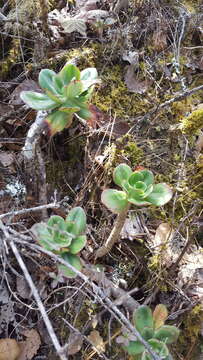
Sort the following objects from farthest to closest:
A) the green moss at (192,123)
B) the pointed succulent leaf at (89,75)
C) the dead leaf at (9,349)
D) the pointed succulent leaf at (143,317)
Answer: the green moss at (192,123)
the pointed succulent leaf at (89,75)
the dead leaf at (9,349)
the pointed succulent leaf at (143,317)

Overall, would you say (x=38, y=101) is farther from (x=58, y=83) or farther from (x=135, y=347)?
(x=135, y=347)

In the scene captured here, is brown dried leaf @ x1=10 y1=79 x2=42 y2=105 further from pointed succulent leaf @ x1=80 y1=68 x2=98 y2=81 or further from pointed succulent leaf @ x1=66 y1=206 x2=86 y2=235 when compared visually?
pointed succulent leaf @ x1=66 y1=206 x2=86 y2=235

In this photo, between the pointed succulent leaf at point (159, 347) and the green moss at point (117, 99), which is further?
the green moss at point (117, 99)

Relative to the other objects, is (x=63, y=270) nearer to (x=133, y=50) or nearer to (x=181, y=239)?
(x=181, y=239)

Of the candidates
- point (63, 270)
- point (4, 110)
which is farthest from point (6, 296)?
point (4, 110)

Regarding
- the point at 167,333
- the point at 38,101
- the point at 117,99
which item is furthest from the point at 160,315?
the point at 117,99

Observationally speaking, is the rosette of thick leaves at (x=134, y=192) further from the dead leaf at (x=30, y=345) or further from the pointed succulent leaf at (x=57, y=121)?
the dead leaf at (x=30, y=345)

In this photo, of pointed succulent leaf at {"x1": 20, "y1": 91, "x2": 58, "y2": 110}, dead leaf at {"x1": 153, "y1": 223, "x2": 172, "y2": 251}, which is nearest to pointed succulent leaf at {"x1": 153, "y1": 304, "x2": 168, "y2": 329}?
dead leaf at {"x1": 153, "y1": 223, "x2": 172, "y2": 251}

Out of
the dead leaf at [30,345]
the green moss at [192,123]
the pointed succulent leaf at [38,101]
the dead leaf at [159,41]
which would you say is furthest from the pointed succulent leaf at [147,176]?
the dead leaf at [159,41]
